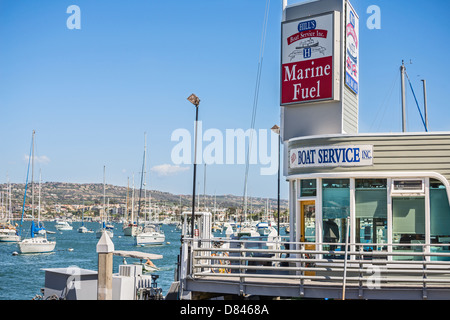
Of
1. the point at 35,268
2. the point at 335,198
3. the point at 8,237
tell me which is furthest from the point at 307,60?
the point at 8,237

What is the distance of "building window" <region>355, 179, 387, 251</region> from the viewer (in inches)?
597

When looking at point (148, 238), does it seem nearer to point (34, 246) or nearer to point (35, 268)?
point (34, 246)

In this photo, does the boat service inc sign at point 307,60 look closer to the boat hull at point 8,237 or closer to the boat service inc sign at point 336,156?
the boat service inc sign at point 336,156

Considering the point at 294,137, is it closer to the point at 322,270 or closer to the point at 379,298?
the point at 322,270

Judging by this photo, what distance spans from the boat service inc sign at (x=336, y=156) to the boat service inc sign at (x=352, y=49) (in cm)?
299

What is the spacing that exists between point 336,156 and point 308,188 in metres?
1.24

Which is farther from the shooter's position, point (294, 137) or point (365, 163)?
point (294, 137)

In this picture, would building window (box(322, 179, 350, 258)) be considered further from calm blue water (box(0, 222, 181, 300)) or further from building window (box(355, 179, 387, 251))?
calm blue water (box(0, 222, 181, 300))

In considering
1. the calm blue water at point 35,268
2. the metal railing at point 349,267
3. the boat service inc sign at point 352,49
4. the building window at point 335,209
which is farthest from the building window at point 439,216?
the calm blue water at point 35,268

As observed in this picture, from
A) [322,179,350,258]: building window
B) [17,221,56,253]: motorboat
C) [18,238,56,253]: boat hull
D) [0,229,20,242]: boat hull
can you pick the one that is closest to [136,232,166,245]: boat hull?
[17,221,56,253]: motorboat
